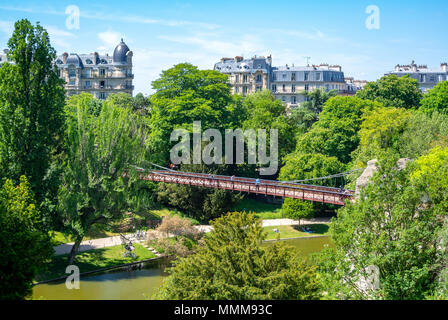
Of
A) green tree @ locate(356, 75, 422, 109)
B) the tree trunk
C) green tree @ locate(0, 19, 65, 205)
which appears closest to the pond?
the tree trunk

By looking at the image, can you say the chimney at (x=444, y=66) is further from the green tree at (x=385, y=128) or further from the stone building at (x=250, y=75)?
the green tree at (x=385, y=128)

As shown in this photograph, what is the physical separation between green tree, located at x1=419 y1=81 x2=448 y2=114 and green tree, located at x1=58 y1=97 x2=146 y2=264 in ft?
127

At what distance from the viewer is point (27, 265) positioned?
1889 cm

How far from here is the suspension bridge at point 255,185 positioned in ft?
122

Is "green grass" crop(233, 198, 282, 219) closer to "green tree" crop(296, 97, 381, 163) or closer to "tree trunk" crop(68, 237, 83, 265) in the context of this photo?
"green tree" crop(296, 97, 381, 163)

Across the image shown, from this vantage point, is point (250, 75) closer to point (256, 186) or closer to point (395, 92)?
point (395, 92)

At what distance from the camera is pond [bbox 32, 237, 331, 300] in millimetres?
27219

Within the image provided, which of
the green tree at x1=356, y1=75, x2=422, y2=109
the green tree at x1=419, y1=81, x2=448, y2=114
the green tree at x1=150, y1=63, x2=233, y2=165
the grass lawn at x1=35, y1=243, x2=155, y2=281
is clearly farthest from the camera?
the green tree at x1=356, y1=75, x2=422, y2=109

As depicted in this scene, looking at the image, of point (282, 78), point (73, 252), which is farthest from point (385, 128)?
point (282, 78)

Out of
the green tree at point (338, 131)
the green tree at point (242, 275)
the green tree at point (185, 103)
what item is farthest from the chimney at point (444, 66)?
the green tree at point (242, 275)

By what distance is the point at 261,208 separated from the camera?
50531 mm
